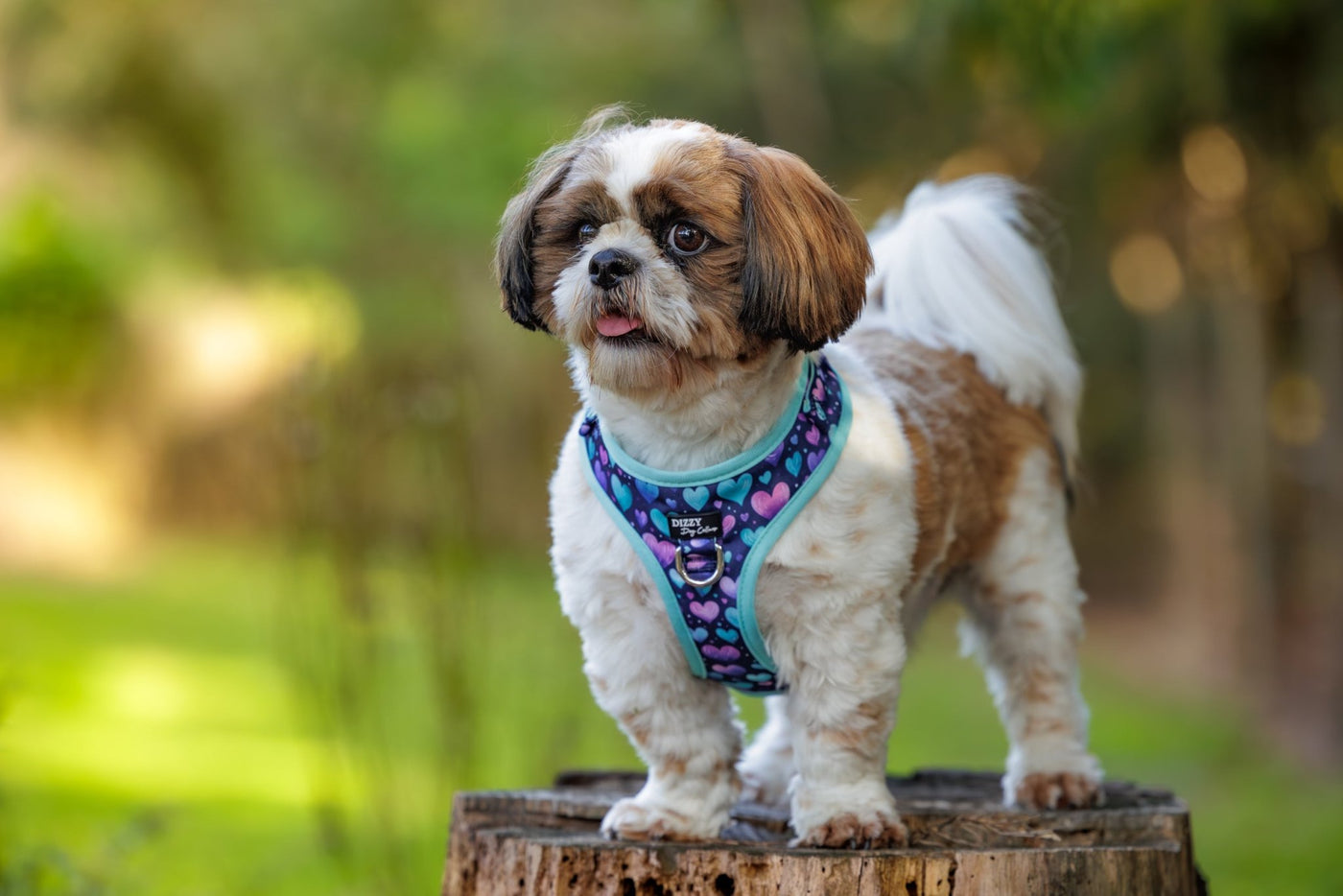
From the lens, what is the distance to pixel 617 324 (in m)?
2.71

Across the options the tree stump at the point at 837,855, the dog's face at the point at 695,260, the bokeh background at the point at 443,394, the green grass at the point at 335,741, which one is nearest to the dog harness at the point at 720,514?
the dog's face at the point at 695,260

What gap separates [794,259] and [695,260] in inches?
7.0

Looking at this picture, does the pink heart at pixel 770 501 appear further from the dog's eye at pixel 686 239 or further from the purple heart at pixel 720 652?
the dog's eye at pixel 686 239

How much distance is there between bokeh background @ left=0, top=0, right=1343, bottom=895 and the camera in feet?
17.9

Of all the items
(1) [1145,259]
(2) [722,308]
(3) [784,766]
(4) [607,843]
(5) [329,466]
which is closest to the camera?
(2) [722,308]

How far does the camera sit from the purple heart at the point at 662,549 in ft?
9.43

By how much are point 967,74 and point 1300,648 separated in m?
7.27

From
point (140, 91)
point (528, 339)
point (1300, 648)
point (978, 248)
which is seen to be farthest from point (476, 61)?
A: point (978, 248)

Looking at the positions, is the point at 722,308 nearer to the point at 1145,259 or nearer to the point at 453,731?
the point at 453,731

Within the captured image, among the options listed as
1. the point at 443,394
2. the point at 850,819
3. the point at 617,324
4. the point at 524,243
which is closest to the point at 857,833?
the point at 850,819

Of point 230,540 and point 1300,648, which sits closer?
point 1300,648

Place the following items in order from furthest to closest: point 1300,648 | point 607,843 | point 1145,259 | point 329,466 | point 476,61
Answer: point 476,61 → point 1145,259 → point 1300,648 → point 329,466 → point 607,843

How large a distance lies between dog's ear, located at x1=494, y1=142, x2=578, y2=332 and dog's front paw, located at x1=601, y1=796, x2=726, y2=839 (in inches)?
38.1

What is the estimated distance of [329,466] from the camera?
4.96 meters
